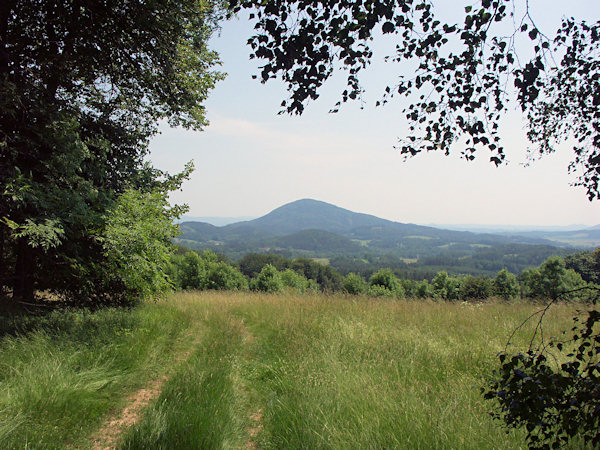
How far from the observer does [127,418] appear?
3.83 metres

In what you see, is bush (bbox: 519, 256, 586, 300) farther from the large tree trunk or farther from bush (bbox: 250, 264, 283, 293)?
the large tree trunk

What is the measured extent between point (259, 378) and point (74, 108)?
23.0 ft

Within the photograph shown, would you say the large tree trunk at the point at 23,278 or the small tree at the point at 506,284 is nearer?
the large tree trunk at the point at 23,278

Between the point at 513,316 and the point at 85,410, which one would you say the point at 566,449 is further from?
the point at 513,316

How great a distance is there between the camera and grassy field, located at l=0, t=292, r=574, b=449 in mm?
3121

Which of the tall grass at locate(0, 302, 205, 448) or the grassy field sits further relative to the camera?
the tall grass at locate(0, 302, 205, 448)

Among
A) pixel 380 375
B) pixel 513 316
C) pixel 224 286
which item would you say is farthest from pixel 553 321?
pixel 224 286

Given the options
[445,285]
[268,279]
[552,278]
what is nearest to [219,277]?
[268,279]

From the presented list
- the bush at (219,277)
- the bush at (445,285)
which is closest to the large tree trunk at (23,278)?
the bush at (219,277)

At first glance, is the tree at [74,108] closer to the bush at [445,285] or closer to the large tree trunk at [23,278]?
the large tree trunk at [23,278]

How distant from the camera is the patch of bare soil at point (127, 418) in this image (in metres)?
3.38

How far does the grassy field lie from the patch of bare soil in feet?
0.22

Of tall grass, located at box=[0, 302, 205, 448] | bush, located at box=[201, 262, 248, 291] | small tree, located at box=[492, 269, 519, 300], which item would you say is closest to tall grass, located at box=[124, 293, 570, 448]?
tall grass, located at box=[0, 302, 205, 448]

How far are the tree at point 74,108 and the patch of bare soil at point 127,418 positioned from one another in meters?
2.68
